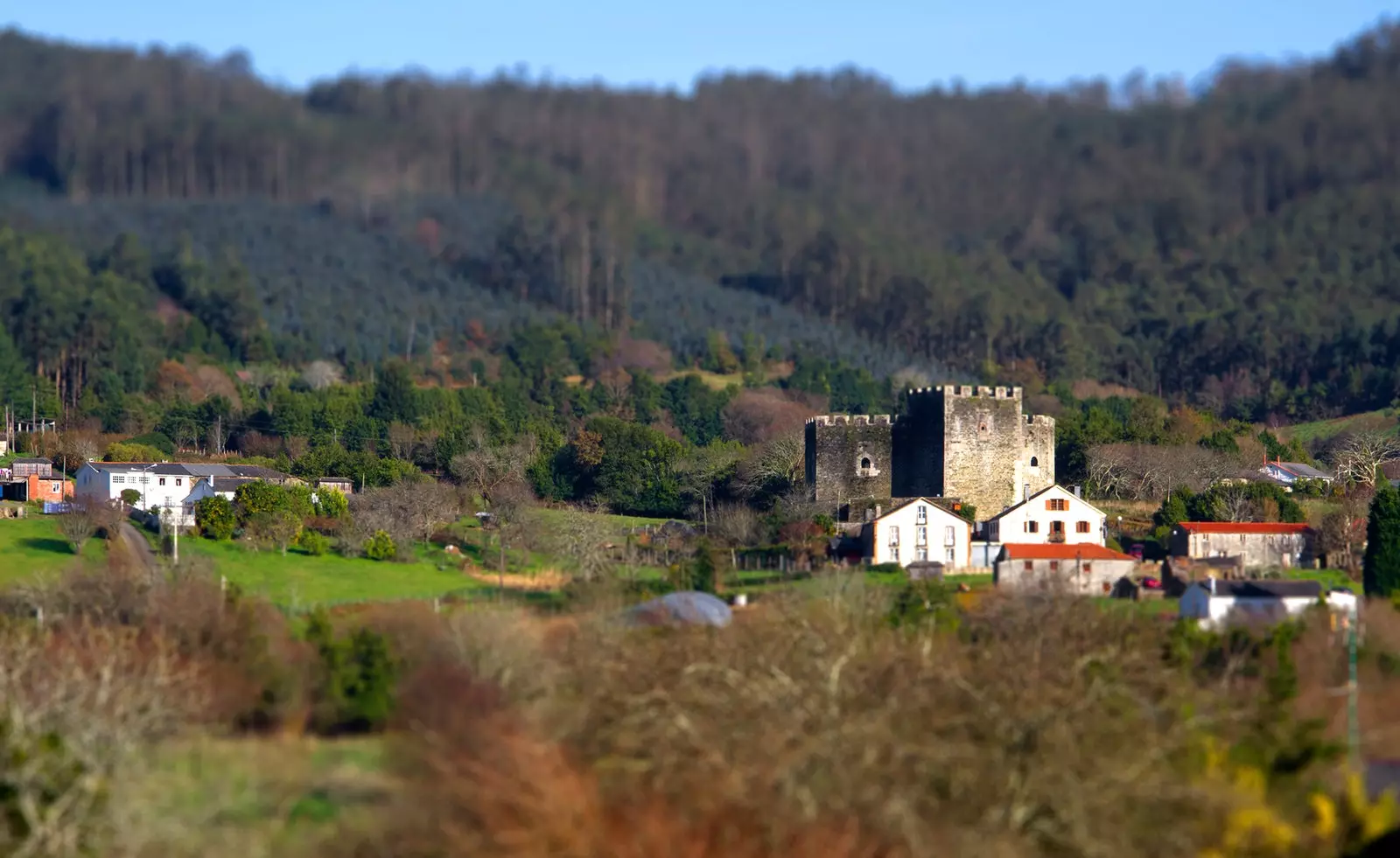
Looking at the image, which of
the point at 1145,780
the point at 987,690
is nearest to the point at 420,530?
the point at 987,690

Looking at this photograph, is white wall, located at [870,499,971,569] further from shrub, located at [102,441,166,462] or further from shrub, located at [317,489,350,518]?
shrub, located at [102,441,166,462]

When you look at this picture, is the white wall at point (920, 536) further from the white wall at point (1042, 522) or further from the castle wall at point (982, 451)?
the castle wall at point (982, 451)

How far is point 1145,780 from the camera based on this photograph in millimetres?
28688

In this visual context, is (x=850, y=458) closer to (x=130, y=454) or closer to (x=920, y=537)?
(x=920, y=537)

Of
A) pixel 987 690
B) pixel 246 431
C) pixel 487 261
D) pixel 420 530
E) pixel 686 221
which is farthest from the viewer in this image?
pixel 686 221

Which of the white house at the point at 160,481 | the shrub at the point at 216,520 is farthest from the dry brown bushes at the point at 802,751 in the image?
the white house at the point at 160,481

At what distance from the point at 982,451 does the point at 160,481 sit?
20.8 meters

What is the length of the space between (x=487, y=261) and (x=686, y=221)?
99.3 feet

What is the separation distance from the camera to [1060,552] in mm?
47656

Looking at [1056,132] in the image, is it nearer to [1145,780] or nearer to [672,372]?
[672,372]

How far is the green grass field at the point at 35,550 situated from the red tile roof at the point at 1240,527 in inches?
911

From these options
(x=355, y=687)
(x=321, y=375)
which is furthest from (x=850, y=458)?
(x=321, y=375)

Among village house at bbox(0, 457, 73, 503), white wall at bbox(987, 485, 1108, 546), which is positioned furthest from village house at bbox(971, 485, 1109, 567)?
village house at bbox(0, 457, 73, 503)

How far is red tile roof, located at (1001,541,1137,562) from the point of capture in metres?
47.1
